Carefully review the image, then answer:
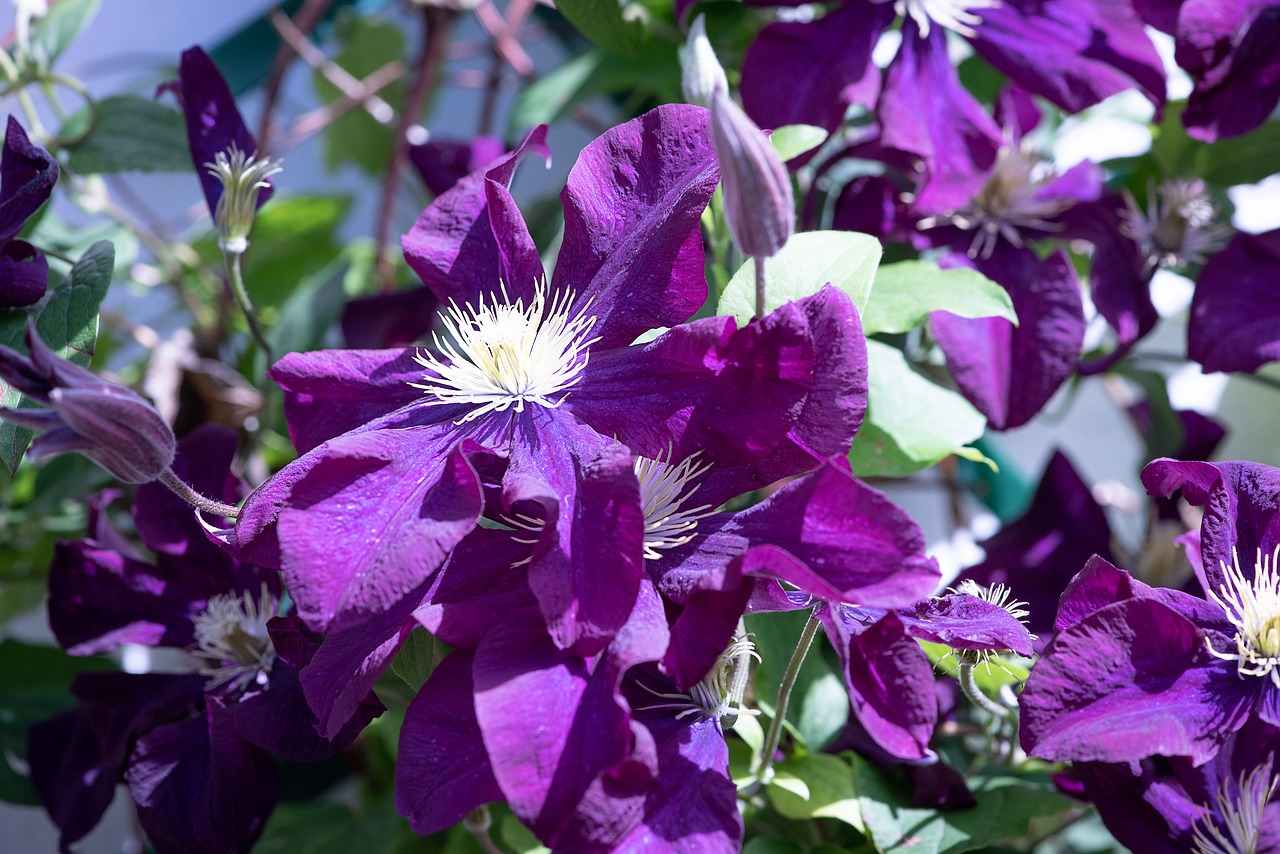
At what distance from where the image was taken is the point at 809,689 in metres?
0.57

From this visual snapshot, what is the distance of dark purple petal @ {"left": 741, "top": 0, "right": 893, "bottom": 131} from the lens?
0.59 metres

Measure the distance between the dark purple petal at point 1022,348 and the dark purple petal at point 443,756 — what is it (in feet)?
1.02

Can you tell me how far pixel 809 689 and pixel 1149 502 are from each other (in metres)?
0.45

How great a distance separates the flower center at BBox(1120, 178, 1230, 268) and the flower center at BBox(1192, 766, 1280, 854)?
13.3 inches

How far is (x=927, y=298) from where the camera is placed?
53 centimetres

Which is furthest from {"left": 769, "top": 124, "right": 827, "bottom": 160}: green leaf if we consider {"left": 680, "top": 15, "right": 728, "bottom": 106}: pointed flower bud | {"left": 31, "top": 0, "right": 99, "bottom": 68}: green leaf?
{"left": 31, "top": 0, "right": 99, "bottom": 68}: green leaf

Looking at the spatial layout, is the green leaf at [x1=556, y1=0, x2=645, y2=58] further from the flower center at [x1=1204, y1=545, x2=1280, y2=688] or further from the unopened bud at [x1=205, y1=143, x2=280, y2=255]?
the flower center at [x1=1204, y1=545, x2=1280, y2=688]

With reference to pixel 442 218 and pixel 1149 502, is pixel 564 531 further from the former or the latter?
pixel 1149 502

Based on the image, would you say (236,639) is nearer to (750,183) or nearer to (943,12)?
(750,183)

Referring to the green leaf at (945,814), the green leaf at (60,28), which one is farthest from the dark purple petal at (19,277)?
the green leaf at (945,814)

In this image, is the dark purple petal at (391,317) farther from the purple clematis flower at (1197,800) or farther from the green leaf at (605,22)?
the purple clematis flower at (1197,800)

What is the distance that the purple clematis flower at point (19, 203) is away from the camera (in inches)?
18.2

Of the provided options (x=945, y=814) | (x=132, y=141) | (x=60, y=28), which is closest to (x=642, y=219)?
(x=945, y=814)

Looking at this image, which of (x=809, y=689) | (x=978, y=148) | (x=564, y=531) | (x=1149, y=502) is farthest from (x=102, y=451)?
(x=1149, y=502)
